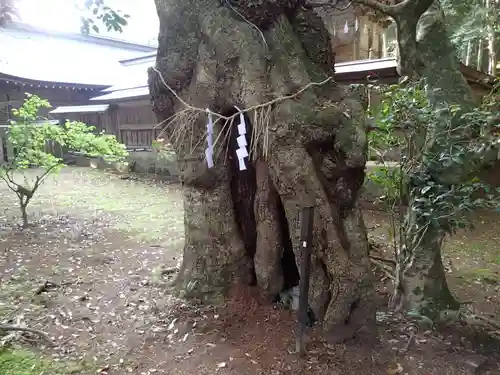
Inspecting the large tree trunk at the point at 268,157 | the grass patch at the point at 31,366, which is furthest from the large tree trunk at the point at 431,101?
the grass patch at the point at 31,366

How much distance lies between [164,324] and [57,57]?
19.3 meters

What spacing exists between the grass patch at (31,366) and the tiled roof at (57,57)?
1392 cm

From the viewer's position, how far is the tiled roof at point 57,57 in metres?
16.1

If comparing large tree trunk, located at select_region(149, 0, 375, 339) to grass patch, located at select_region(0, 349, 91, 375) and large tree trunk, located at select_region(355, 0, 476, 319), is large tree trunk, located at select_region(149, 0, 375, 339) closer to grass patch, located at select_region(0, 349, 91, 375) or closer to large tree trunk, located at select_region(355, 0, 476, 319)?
large tree trunk, located at select_region(355, 0, 476, 319)

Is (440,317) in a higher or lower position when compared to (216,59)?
lower

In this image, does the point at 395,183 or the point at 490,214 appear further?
the point at 490,214

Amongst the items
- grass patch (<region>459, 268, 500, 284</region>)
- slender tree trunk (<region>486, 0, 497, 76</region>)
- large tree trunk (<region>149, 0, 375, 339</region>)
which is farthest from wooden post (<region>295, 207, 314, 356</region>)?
slender tree trunk (<region>486, 0, 497, 76</region>)

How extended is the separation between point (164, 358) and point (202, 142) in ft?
5.75

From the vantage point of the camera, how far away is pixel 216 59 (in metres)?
3.22

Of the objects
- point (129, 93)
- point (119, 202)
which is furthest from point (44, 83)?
point (119, 202)

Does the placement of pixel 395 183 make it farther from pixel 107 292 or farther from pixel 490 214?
pixel 490 214

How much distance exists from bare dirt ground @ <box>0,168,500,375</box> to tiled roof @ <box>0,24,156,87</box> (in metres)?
12.1

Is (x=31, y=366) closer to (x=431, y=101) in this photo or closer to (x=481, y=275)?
(x=431, y=101)

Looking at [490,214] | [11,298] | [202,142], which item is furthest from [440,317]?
[490,214]
